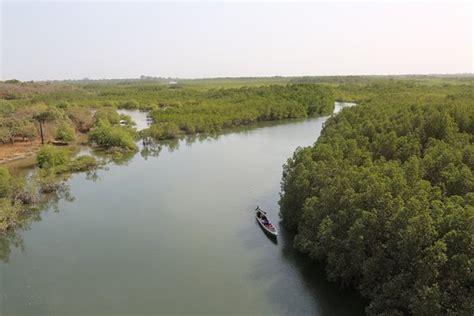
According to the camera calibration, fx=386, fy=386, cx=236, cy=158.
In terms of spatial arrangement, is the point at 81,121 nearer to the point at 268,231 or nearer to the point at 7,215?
the point at 7,215

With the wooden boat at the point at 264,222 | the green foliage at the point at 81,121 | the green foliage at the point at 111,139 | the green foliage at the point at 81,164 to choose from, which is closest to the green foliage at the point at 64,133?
the green foliage at the point at 111,139

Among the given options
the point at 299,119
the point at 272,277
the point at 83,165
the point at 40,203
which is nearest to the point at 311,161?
the point at 272,277

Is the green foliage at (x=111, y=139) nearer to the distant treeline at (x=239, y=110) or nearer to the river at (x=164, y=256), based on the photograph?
the distant treeline at (x=239, y=110)

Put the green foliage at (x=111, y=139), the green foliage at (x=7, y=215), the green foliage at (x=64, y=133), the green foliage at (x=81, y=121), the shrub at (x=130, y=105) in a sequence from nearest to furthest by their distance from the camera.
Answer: the green foliage at (x=7, y=215)
the green foliage at (x=111, y=139)
the green foliage at (x=64, y=133)
the green foliage at (x=81, y=121)
the shrub at (x=130, y=105)

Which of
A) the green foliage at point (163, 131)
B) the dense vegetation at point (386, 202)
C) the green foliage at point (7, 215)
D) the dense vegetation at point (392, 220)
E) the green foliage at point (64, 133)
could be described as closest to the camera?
the dense vegetation at point (392, 220)

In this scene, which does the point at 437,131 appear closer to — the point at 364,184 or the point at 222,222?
the point at 364,184

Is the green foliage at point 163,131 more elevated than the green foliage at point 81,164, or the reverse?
the green foliage at point 163,131

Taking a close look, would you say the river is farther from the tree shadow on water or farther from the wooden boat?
the wooden boat

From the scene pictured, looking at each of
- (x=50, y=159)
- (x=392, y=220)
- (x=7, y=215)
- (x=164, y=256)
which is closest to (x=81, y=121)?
(x=50, y=159)
